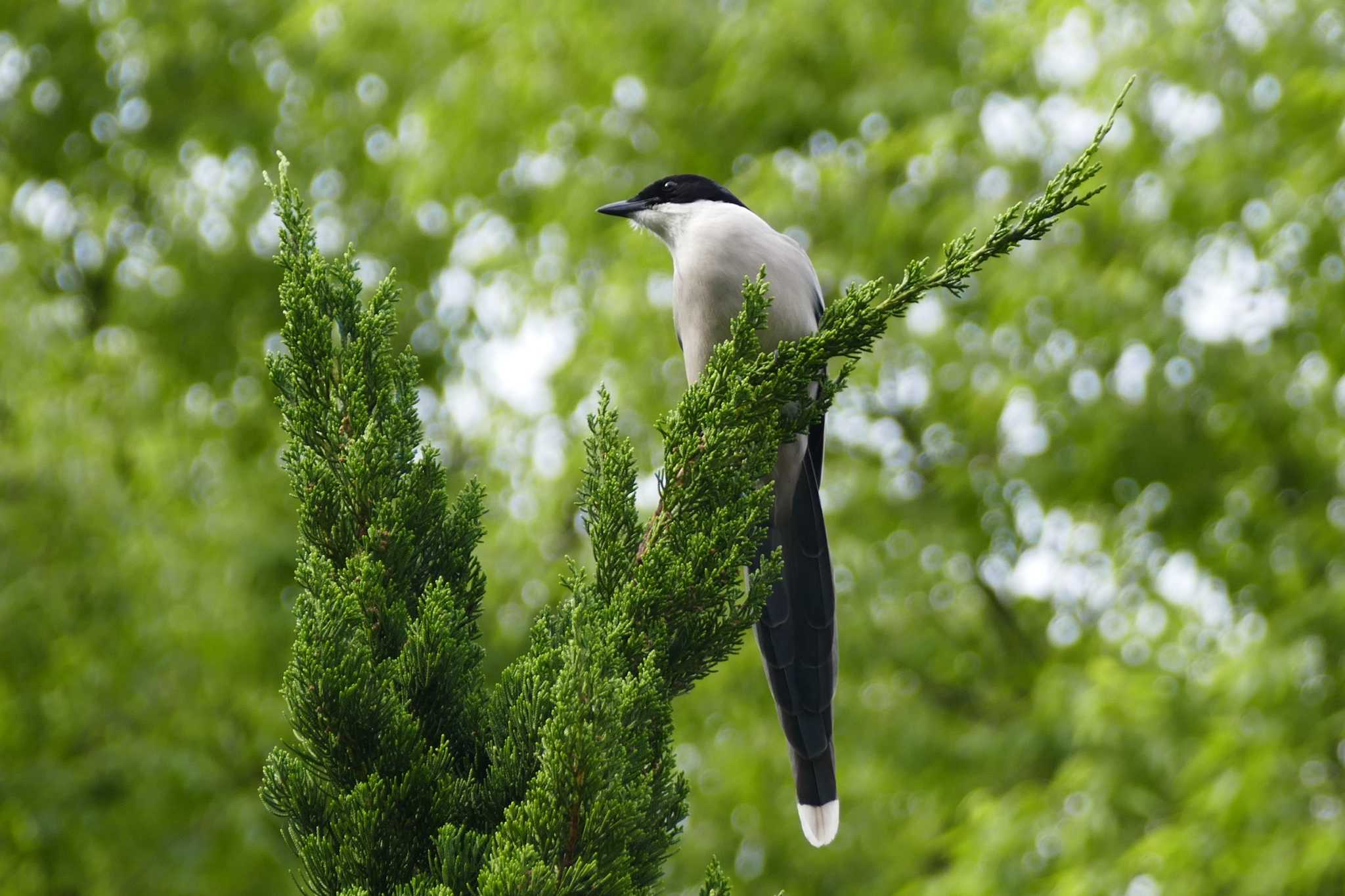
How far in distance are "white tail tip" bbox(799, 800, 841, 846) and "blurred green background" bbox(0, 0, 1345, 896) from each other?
327 cm

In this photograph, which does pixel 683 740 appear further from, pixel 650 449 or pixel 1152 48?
pixel 1152 48

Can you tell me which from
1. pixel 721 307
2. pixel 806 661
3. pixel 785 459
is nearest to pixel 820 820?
pixel 806 661

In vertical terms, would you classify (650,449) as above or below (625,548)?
above

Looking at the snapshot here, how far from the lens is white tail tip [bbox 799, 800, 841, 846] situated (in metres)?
2.95

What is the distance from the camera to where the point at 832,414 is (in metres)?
8.60

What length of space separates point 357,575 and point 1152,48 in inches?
237

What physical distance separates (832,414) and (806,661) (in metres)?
5.48

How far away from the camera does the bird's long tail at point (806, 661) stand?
3.01m

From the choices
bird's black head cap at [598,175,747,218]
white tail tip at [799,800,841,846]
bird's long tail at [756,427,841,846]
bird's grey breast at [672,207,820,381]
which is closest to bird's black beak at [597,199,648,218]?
bird's black head cap at [598,175,747,218]

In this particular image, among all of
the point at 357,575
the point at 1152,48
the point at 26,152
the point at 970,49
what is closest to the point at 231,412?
the point at 26,152

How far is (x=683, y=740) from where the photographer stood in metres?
9.26

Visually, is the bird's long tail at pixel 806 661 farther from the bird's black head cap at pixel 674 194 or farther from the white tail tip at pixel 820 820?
the bird's black head cap at pixel 674 194

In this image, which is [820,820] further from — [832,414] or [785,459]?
[832,414]

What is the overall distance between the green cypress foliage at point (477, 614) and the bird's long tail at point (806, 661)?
1.80 ft
